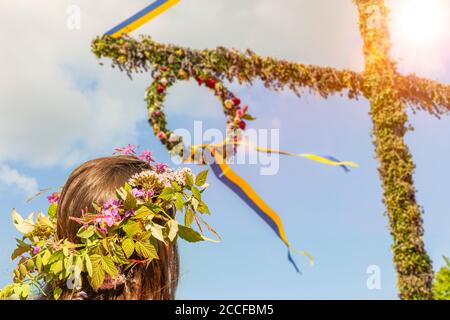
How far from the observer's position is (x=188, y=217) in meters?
2.55

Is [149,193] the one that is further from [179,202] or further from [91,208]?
[91,208]

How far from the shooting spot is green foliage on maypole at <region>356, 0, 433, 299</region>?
399 inches

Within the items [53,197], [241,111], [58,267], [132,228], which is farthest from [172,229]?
[241,111]

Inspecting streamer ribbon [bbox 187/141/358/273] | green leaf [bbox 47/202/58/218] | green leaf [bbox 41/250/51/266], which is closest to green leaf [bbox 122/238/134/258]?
green leaf [bbox 41/250/51/266]

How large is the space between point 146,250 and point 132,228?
0.51ft

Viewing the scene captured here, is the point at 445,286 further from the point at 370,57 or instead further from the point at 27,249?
the point at 27,249

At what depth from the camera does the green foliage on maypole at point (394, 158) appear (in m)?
10.1

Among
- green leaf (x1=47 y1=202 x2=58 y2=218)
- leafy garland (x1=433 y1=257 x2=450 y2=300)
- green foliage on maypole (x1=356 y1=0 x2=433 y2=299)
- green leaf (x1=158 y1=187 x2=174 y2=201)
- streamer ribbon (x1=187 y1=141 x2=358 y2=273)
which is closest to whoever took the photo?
green leaf (x1=158 y1=187 x2=174 y2=201)

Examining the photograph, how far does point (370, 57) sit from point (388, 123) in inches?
61.9

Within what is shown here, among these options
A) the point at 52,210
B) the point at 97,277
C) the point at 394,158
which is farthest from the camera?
the point at 394,158

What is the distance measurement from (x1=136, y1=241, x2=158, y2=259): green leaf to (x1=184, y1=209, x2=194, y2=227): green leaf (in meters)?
0.26

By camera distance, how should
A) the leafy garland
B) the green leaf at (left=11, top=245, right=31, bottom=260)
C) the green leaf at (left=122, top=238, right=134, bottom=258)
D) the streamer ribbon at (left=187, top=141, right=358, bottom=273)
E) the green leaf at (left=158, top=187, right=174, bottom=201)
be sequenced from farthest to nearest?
the leafy garland, the streamer ribbon at (left=187, top=141, right=358, bottom=273), the green leaf at (left=11, top=245, right=31, bottom=260), the green leaf at (left=158, top=187, right=174, bottom=201), the green leaf at (left=122, top=238, right=134, bottom=258)

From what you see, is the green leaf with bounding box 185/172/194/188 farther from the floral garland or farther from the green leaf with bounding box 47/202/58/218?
the floral garland

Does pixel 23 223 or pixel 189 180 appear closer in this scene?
pixel 189 180
